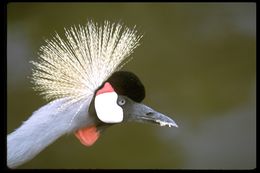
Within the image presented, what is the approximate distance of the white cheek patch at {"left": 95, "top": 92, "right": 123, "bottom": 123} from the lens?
8.75ft

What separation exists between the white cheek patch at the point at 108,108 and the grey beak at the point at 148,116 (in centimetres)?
7

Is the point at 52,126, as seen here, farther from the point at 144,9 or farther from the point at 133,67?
the point at 144,9

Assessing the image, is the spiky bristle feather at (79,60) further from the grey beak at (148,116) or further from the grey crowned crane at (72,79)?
the grey beak at (148,116)

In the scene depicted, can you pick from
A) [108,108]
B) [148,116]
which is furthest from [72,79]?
[148,116]

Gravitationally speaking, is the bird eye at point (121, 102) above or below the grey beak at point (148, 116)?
above

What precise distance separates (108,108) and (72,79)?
0.82ft

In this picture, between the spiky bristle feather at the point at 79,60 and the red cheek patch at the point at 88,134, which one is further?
the red cheek patch at the point at 88,134

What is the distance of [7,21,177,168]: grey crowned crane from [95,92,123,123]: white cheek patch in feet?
0.08

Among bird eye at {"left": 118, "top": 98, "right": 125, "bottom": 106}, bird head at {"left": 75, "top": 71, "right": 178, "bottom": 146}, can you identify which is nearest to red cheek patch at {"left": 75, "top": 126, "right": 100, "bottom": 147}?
bird head at {"left": 75, "top": 71, "right": 178, "bottom": 146}

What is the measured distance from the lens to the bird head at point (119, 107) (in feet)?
8.62

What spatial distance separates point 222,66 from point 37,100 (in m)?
1.14

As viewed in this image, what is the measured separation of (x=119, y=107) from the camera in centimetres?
271

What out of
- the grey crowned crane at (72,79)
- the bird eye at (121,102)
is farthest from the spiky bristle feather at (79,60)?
the bird eye at (121,102)

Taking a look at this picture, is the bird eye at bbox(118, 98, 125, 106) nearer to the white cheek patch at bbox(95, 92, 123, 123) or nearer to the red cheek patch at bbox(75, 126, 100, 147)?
the white cheek patch at bbox(95, 92, 123, 123)
